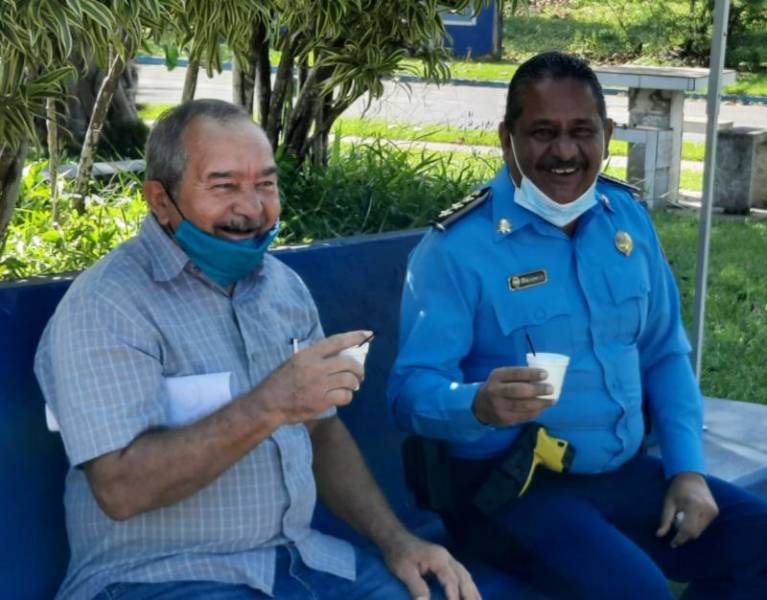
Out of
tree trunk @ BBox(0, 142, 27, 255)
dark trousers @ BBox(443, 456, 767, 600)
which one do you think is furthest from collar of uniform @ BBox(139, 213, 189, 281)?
tree trunk @ BBox(0, 142, 27, 255)

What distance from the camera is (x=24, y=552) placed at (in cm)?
320

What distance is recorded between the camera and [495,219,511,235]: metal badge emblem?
11.4 feet

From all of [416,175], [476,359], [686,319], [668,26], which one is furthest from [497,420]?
[668,26]

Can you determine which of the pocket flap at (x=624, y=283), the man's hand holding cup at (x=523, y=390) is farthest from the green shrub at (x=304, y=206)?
the man's hand holding cup at (x=523, y=390)

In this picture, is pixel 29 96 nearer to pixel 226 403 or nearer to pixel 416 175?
pixel 226 403

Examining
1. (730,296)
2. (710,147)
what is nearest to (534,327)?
(710,147)

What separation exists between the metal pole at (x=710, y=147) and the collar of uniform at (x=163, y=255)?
2341 mm

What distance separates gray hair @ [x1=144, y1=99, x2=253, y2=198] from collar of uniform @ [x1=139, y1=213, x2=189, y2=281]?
97 mm

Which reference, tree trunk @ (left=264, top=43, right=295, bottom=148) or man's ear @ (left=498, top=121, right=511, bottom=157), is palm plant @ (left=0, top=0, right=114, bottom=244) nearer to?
man's ear @ (left=498, top=121, right=511, bottom=157)

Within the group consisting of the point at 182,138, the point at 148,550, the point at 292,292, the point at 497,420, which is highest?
the point at 182,138

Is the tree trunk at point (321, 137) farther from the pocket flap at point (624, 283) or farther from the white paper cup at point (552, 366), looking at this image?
the white paper cup at point (552, 366)

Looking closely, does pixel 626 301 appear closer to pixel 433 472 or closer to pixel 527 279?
pixel 527 279

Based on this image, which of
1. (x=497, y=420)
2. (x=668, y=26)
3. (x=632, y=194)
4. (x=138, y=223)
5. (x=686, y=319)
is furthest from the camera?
(x=668, y=26)

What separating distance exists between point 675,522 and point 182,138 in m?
1.47
